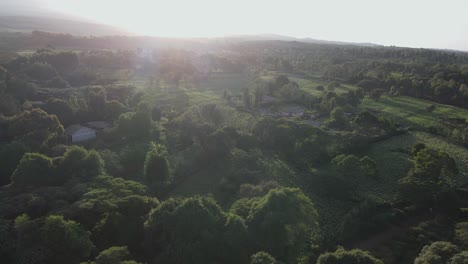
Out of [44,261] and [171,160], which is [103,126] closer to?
[171,160]

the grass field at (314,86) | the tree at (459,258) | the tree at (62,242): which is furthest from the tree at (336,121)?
the tree at (62,242)

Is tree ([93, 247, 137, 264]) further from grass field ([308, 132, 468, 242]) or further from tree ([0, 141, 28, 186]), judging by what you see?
tree ([0, 141, 28, 186])

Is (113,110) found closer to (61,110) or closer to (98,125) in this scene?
(98,125)

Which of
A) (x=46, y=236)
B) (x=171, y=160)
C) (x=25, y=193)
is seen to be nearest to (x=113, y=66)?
(x=171, y=160)

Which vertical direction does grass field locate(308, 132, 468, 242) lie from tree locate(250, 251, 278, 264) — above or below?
below

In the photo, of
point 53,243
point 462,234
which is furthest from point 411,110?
point 53,243

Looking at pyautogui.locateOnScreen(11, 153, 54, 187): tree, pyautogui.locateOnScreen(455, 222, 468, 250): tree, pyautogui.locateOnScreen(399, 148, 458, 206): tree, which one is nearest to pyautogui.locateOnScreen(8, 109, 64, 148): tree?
pyautogui.locateOnScreen(11, 153, 54, 187): tree

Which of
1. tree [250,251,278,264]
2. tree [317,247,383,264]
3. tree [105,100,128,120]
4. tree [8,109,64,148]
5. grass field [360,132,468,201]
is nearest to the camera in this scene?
tree [317,247,383,264]
